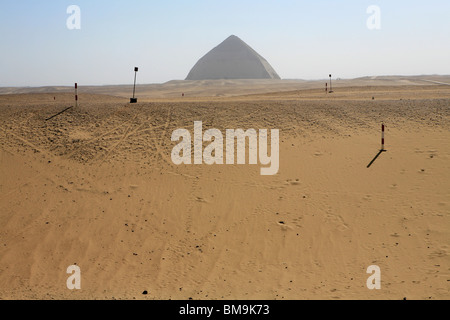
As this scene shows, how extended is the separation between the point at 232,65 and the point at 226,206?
13323 centimetres

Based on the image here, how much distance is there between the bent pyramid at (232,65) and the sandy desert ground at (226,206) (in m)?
124

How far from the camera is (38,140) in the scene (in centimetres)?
1329

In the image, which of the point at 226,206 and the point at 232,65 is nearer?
the point at 226,206

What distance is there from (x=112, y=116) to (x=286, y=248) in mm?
9161

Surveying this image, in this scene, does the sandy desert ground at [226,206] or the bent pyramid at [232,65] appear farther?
the bent pyramid at [232,65]

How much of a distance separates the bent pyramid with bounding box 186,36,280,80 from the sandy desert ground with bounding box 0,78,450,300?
408 ft

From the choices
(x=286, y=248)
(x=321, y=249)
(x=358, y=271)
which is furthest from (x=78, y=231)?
(x=358, y=271)

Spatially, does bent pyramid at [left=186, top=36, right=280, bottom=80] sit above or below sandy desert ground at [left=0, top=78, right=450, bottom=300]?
above

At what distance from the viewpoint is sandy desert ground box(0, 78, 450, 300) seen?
727 cm

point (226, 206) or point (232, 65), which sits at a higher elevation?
point (232, 65)

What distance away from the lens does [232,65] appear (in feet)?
455

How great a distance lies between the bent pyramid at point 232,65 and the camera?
452 ft

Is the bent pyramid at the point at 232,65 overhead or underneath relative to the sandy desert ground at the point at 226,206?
overhead
